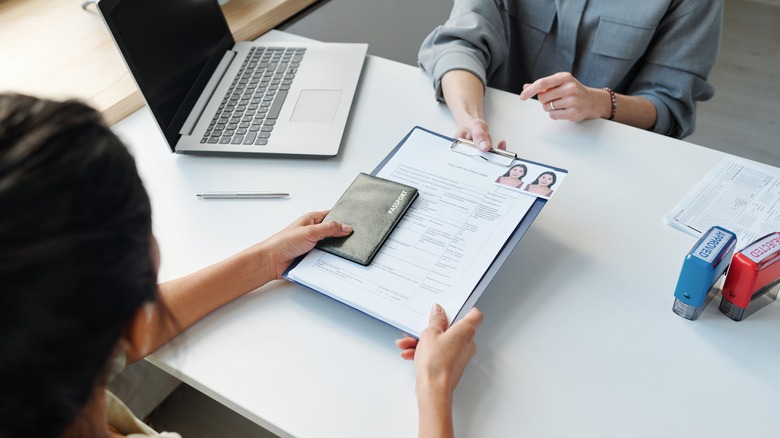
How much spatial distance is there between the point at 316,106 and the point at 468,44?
0.33 m

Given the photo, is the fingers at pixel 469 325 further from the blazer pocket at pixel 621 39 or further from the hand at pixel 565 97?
the blazer pocket at pixel 621 39

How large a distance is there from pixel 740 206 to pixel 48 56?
134cm

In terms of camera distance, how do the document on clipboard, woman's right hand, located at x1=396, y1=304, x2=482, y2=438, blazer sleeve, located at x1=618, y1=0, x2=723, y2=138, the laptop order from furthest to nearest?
1. blazer sleeve, located at x1=618, y1=0, x2=723, y2=138
2. the laptop
3. the document on clipboard
4. woman's right hand, located at x1=396, y1=304, x2=482, y2=438

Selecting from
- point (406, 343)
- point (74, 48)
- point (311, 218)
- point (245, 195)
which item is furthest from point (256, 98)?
point (406, 343)

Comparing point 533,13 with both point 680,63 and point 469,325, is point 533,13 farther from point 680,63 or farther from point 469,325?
point 469,325

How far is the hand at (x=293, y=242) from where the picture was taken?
2.60 ft

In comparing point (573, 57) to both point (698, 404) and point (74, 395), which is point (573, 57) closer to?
point (698, 404)

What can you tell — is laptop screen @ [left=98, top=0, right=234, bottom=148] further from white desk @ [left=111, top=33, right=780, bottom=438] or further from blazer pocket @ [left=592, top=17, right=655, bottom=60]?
blazer pocket @ [left=592, top=17, right=655, bottom=60]

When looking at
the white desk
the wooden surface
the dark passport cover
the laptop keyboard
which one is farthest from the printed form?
the wooden surface

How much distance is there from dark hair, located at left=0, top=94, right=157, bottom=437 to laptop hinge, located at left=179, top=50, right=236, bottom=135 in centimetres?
60

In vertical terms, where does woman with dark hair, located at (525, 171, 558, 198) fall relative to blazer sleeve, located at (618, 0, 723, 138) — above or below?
above

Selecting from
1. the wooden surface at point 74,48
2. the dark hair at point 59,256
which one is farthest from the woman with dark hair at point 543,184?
the wooden surface at point 74,48

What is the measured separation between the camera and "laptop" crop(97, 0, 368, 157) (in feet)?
3.21

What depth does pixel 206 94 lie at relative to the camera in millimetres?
1111
